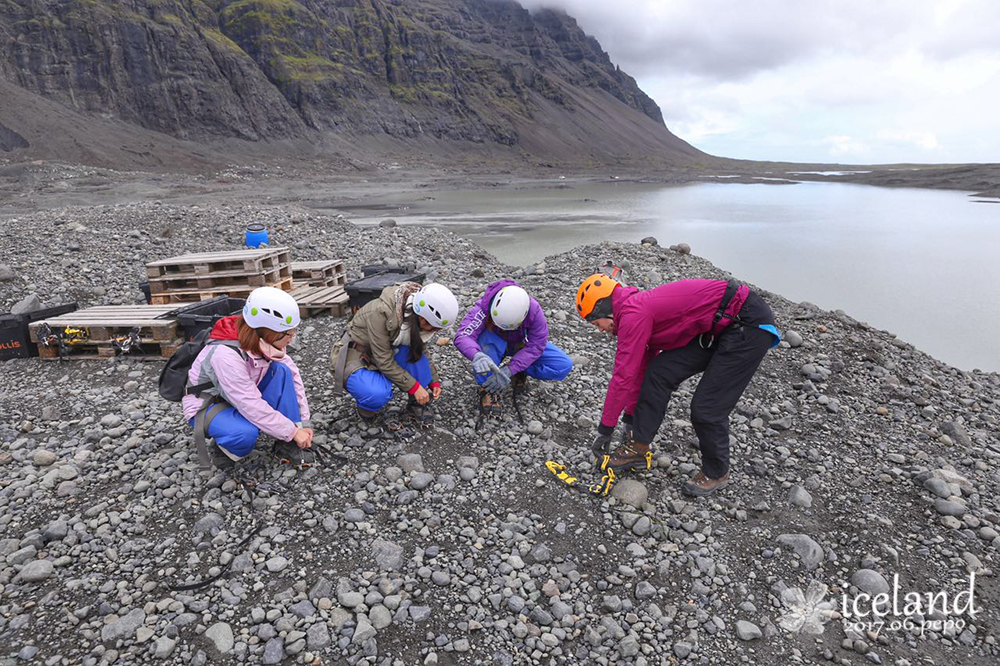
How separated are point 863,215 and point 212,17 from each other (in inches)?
3103

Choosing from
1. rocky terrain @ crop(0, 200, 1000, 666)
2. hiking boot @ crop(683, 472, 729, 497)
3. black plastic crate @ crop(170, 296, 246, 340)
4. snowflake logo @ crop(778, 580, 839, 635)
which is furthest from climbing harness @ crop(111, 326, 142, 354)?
snowflake logo @ crop(778, 580, 839, 635)

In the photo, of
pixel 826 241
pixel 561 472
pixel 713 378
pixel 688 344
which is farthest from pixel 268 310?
pixel 826 241

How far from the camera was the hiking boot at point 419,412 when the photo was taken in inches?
198

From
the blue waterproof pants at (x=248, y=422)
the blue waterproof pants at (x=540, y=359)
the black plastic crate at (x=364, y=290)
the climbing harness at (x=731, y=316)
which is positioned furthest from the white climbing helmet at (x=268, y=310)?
the black plastic crate at (x=364, y=290)

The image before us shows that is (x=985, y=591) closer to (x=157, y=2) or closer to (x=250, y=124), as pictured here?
(x=250, y=124)

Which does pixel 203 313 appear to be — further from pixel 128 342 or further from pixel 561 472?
pixel 561 472

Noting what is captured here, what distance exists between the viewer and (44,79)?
51.9m

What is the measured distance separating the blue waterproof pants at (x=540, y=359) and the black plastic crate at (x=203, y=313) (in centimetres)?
330

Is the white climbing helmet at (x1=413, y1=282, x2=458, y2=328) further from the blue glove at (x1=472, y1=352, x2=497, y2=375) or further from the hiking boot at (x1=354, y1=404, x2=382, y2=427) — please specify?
the hiking boot at (x1=354, y1=404, x2=382, y2=427)

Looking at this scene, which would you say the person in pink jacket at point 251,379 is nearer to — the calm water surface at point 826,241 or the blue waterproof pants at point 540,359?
the blue waterproof pants at point 540,359

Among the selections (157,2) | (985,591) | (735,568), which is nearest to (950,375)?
(985,591)

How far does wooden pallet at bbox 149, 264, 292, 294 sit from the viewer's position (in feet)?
25.7

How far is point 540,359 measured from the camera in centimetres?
555

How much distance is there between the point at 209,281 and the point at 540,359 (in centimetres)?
517
